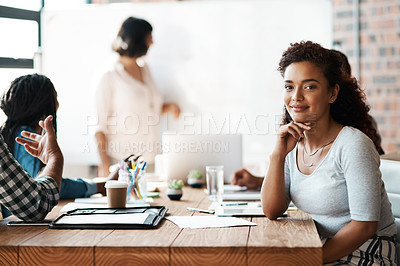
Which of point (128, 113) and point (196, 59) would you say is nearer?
point (128, 113)

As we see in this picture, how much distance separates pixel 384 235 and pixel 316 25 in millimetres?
2781

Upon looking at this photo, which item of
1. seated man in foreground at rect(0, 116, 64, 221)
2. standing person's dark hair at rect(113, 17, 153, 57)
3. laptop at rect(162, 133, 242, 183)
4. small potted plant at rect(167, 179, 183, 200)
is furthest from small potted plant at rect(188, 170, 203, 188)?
standing person's dark hair at rect(113, 17, 153, 57)

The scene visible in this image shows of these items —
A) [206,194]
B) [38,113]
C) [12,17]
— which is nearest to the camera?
[38,113]

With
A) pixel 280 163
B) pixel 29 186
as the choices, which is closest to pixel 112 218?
pixel 29 186

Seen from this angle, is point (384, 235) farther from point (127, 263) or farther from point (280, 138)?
point (127, 263)

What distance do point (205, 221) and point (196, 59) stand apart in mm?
2904

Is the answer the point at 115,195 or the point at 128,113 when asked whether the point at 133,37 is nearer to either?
the point at 128,113

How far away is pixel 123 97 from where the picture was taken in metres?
4.32

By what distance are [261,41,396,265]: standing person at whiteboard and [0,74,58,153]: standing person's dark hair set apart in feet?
3.41

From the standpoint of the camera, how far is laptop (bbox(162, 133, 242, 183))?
10.0 ft

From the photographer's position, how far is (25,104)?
8.04 ft

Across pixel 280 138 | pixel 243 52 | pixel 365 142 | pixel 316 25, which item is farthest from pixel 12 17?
pixel 365 142

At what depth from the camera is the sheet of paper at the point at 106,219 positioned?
1.82 m

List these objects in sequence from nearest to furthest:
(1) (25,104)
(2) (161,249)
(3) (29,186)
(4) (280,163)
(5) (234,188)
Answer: (2) (161,249) → (3) (29,186) → (4) (280,163) → (1) (25,104) → (5) (234,188)
